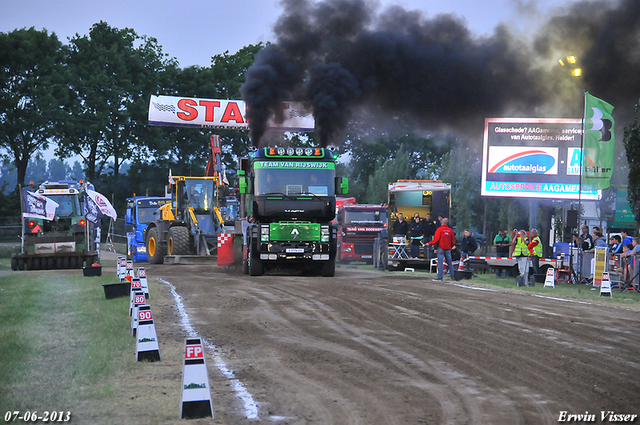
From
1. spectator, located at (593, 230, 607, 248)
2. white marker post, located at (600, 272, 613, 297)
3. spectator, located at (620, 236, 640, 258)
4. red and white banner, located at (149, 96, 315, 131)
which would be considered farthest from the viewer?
red and white banner, located at (149, 96, 315, 131)

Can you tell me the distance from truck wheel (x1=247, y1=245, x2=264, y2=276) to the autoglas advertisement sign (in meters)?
12.6

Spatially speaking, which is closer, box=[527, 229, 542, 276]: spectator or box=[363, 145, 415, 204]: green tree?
box=[527, 229, 542, 276]: spectator

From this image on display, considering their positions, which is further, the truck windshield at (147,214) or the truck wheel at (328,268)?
the truck windshield at (147,214)

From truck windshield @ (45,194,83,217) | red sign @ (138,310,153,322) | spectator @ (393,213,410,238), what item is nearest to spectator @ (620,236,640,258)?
spectator @ (393,213,410,238)

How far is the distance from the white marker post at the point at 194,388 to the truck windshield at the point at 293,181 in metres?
14.8

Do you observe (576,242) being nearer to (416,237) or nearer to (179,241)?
(416,237)

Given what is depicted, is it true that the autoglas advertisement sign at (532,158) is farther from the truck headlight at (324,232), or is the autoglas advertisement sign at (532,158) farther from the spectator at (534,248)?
the truck headlight at (324,232)

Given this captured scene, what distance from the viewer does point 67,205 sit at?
27797 mm

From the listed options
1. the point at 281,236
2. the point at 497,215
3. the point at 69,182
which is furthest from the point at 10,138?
the point at 281,236

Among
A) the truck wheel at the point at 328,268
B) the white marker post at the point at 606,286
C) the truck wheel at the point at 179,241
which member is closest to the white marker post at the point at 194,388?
the white marker post at the point at 606,286

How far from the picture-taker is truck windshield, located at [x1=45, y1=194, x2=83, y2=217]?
90.6 ft

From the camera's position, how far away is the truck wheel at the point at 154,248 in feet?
95.7

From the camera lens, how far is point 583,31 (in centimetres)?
2545

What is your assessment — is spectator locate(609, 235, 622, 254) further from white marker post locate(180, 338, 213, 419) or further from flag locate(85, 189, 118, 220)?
white marker post locate(180, 338, 213, 419)
